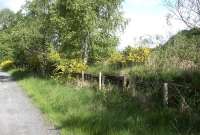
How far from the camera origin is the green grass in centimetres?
1055

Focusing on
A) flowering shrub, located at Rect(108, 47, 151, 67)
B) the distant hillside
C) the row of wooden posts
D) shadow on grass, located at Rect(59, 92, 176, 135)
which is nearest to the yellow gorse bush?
the row of wooden posts

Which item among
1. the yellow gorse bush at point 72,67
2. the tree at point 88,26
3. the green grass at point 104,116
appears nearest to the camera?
the green grass at point 104,116

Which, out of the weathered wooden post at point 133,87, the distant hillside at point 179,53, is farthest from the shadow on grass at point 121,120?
the distant hillside at point 179,53

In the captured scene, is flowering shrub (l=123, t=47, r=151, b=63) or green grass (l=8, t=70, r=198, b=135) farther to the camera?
flowering shrub (l=123, t=47, r=151, b=63)

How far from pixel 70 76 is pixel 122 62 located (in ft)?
10.9

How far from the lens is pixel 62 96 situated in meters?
17.8

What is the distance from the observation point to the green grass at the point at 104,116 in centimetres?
1055

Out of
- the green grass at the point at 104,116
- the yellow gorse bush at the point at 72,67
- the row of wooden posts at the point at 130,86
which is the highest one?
the yellow gorse bush at the point at 72,67

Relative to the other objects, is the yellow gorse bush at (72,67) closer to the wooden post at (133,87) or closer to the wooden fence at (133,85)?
the wooden fence at (133,85)

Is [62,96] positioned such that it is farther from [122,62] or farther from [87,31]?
[87,31]

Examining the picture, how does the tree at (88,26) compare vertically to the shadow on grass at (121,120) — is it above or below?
above

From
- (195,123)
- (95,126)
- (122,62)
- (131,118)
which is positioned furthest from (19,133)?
(122,62)

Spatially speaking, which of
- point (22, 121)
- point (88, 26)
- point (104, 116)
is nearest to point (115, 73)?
point (88, 26)

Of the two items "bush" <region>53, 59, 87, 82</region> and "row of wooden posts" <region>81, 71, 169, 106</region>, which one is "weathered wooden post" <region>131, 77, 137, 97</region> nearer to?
"row of wooden posts" <region>81, 71, 169, 106</region>
